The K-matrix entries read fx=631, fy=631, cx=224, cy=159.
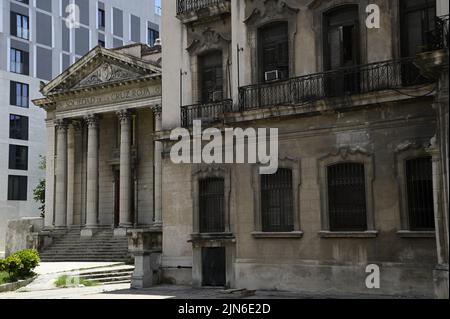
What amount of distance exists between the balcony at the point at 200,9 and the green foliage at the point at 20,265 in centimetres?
1105

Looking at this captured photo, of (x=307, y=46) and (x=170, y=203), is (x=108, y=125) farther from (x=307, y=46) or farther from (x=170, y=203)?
(x=307, y=46)

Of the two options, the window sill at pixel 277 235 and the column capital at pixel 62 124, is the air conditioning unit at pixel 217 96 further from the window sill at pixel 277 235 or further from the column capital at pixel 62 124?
the column capital at pixel 62 124

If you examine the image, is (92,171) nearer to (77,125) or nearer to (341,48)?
(77,125)

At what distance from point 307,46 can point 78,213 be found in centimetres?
2280

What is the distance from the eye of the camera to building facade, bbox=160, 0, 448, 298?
16.4 metres

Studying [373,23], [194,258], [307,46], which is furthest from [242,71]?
[194,258]

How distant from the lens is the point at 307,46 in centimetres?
1903

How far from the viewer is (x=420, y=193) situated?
1656 centimetres

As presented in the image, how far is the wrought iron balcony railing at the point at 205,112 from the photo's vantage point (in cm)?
2108

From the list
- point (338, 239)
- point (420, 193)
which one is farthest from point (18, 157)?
point (420, 193)

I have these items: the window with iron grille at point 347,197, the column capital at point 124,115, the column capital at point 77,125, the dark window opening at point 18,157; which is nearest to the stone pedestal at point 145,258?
the window with iron grille at point 347,197

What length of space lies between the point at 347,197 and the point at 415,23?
5125 millimetres

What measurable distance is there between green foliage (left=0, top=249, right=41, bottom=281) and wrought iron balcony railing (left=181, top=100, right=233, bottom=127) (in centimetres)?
845

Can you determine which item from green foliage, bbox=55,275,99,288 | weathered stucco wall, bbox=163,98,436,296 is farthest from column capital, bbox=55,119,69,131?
weathered stucco wall, bbox=163,98,436,296
